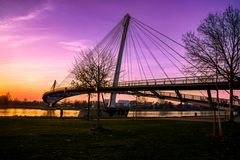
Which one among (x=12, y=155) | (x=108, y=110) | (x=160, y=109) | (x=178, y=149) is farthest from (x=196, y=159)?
(x=160, y=109)

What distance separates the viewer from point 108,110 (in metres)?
64.2

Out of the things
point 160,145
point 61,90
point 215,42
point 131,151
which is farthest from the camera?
point 61,90

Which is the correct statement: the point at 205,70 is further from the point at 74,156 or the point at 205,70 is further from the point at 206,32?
the point at 74,156

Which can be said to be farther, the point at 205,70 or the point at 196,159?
the point at 205,70

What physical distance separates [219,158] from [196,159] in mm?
832

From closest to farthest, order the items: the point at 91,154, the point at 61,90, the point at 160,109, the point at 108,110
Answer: the point at 91,154, the point at 108,110, the point at 61,90, the point at 160,109

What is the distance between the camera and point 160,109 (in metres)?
139

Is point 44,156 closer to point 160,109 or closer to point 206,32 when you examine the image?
point 206,32

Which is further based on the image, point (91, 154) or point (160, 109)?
point (160, 109)

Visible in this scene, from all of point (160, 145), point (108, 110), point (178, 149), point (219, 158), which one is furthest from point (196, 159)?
point (108, 110)

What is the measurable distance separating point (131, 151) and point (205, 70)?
580 inches

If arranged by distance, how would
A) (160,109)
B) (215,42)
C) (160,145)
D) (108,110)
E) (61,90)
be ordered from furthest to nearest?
(160,109) < (61,90) < (108,110) < (215,42) < (160,145)

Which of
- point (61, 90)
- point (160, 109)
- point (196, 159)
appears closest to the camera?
point (196, 159)

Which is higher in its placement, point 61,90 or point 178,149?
point 61,90
